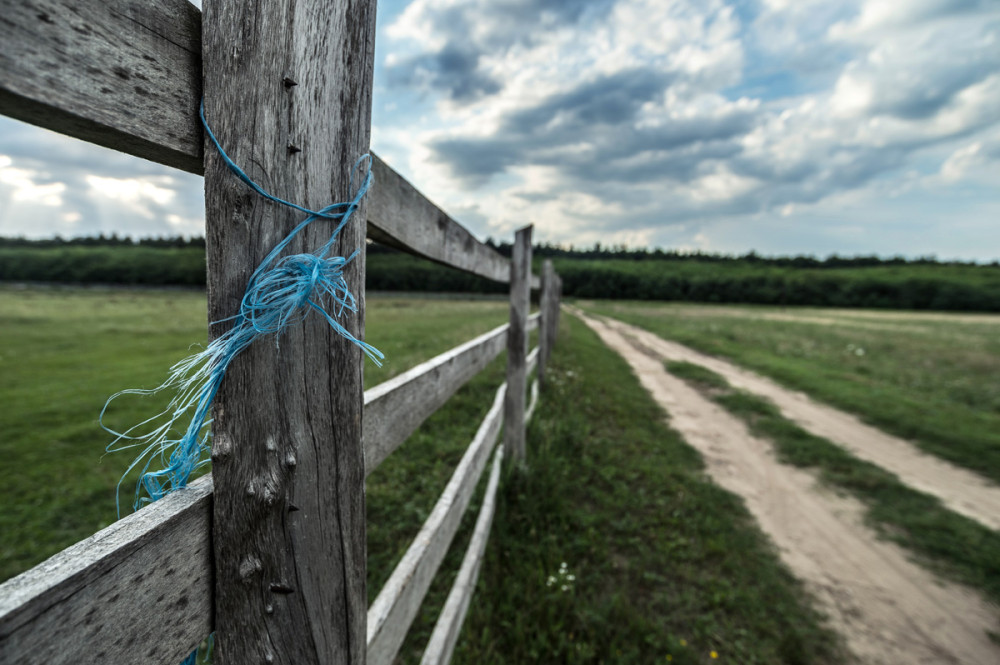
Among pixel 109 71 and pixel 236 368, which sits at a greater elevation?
pixel 109 71

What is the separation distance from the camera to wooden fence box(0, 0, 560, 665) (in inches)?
19.6

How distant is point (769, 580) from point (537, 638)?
1.76 meters

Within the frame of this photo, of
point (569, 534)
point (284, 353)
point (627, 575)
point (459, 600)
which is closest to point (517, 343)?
point (569, 534)

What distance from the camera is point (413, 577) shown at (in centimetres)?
169

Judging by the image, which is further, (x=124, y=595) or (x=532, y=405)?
(x=532, y=405)

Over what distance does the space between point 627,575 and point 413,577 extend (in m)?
2.06

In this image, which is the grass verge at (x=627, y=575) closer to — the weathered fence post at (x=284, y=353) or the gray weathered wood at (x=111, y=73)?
the weathered fence post at (x=284, y=353)

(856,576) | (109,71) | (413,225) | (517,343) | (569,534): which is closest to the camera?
(109,71)

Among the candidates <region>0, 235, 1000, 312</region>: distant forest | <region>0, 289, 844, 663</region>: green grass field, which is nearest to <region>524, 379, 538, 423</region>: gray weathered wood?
<region>0, 289, 844, 663</region>: green grass field

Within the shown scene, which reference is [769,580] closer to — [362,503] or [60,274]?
[362,503]

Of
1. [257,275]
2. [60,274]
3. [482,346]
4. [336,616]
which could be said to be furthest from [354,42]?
[60,274]

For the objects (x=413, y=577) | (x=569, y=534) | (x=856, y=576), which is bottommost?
(x=856, y=576)

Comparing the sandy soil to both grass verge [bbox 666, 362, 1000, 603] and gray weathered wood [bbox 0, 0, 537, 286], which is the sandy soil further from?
gray weathered wood [bbox 0, 0, 537, 286]

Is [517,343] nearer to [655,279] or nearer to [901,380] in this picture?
[901,380]
